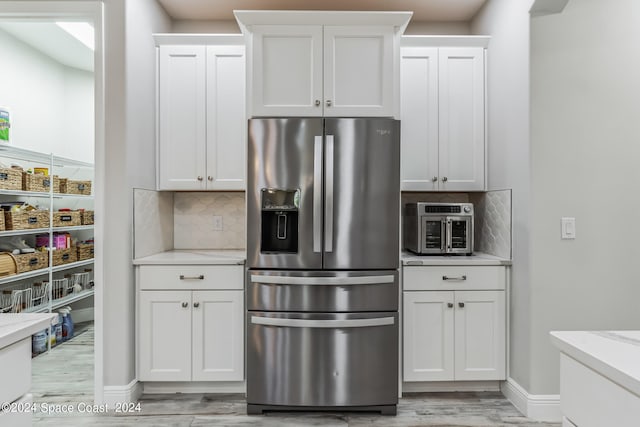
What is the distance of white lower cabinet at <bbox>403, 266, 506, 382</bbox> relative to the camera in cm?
260

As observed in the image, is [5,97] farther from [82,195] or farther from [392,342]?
[392,342]

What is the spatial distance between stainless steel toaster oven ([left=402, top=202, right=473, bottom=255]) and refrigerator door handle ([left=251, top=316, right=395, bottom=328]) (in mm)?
648

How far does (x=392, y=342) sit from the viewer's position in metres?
2.41

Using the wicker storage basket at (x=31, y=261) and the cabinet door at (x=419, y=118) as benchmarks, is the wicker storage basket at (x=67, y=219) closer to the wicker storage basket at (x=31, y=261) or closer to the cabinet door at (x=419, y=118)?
the wicker storage basket at (x=31, y=261)

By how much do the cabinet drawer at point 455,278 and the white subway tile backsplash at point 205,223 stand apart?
140 cm

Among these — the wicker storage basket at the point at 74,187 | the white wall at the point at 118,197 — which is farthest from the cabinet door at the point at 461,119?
the wicker storage basket at the point at 74,187

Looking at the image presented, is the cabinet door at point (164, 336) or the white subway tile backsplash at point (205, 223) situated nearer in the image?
the cabinet door at point (164, 336)

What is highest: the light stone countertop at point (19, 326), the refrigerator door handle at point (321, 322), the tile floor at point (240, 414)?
the light stone countertop at point (19, 326)

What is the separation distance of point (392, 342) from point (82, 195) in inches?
139

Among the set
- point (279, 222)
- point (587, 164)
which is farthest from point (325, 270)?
point (587, 164)

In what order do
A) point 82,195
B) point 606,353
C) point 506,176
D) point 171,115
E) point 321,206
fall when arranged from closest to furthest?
point 606,353 → point 321,206 → point 506,176 → point 171,115 → point 82,195

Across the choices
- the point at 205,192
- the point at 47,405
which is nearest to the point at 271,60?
the point at 205,192

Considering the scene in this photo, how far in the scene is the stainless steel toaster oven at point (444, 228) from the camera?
2.75m

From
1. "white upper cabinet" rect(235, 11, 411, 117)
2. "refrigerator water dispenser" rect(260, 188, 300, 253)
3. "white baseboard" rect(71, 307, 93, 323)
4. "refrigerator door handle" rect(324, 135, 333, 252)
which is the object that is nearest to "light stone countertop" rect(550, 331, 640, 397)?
"refrigerator door handle" rect(324, 135, 333, 252)
